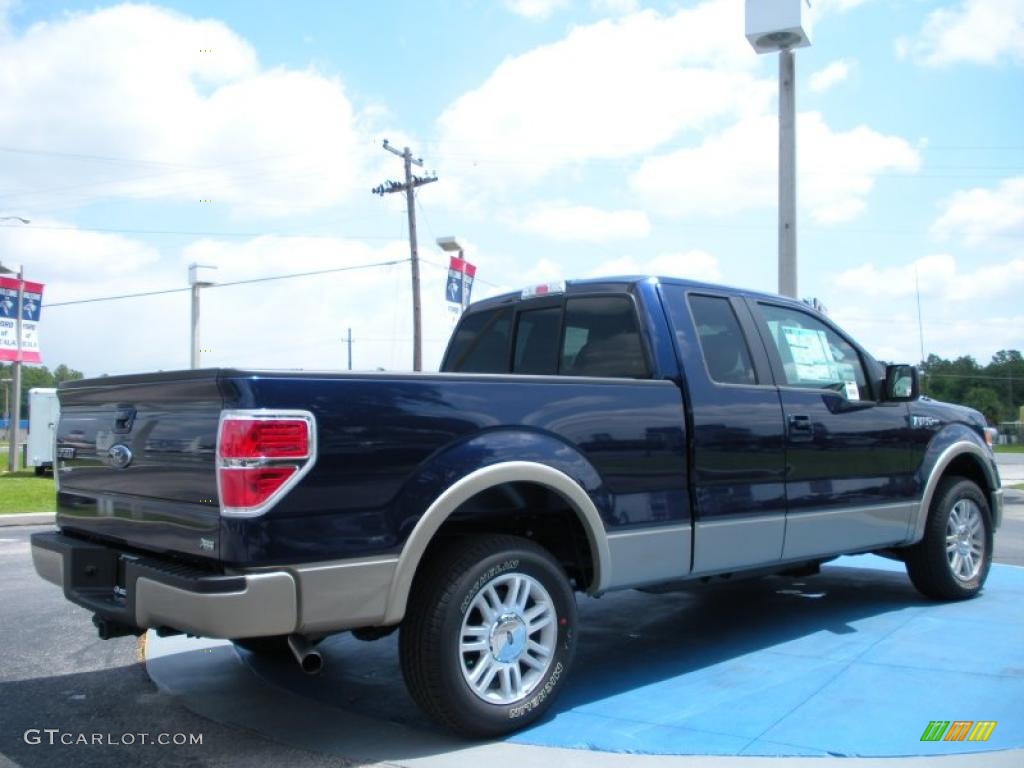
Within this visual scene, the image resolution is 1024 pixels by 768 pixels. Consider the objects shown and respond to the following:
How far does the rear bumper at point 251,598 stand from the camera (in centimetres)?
320

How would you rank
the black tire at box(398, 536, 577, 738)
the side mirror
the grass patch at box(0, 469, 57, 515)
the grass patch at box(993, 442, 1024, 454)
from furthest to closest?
the grass patch at box(993, 442, 1024, 454) < the grass patch at box(0, 469, 57, 515) < the side mirror < the black tire at box(398, 536, 577, 738)

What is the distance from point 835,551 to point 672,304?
184cm

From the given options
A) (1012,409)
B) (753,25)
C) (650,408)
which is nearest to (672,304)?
(650,408)

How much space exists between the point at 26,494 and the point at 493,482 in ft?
59.4

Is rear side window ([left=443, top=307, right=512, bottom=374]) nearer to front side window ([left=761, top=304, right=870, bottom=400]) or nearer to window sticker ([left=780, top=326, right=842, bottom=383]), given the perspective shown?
front side window ([left=761, top=304, right=870, bottom=400])

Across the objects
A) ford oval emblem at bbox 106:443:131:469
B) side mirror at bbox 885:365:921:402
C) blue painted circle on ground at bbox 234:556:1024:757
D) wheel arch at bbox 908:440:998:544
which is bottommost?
blue painted circle on ground at bbox 234:556:1024:757

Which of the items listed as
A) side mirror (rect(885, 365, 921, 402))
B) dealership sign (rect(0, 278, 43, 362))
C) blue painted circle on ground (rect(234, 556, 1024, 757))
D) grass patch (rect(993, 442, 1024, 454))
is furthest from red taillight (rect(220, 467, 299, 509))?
grass patch (rect(993, 442, 1024, 454))

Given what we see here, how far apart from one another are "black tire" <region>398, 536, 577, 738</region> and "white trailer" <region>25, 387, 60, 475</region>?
2375cm

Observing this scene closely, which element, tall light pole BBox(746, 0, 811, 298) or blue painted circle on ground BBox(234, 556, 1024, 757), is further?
tall light pole BBox(746, 0, 811, 298)

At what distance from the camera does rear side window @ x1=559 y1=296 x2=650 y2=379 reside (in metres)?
4.86

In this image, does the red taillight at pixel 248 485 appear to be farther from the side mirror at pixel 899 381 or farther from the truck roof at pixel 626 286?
the side mirror at pixel 899 381

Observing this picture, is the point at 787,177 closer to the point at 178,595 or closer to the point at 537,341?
the point at 537,341

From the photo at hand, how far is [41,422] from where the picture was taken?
25109 mm

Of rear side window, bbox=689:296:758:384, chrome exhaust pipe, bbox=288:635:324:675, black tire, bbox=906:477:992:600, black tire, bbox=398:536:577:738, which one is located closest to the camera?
chrome exhaust pipe, bbox=288:635:324:675
